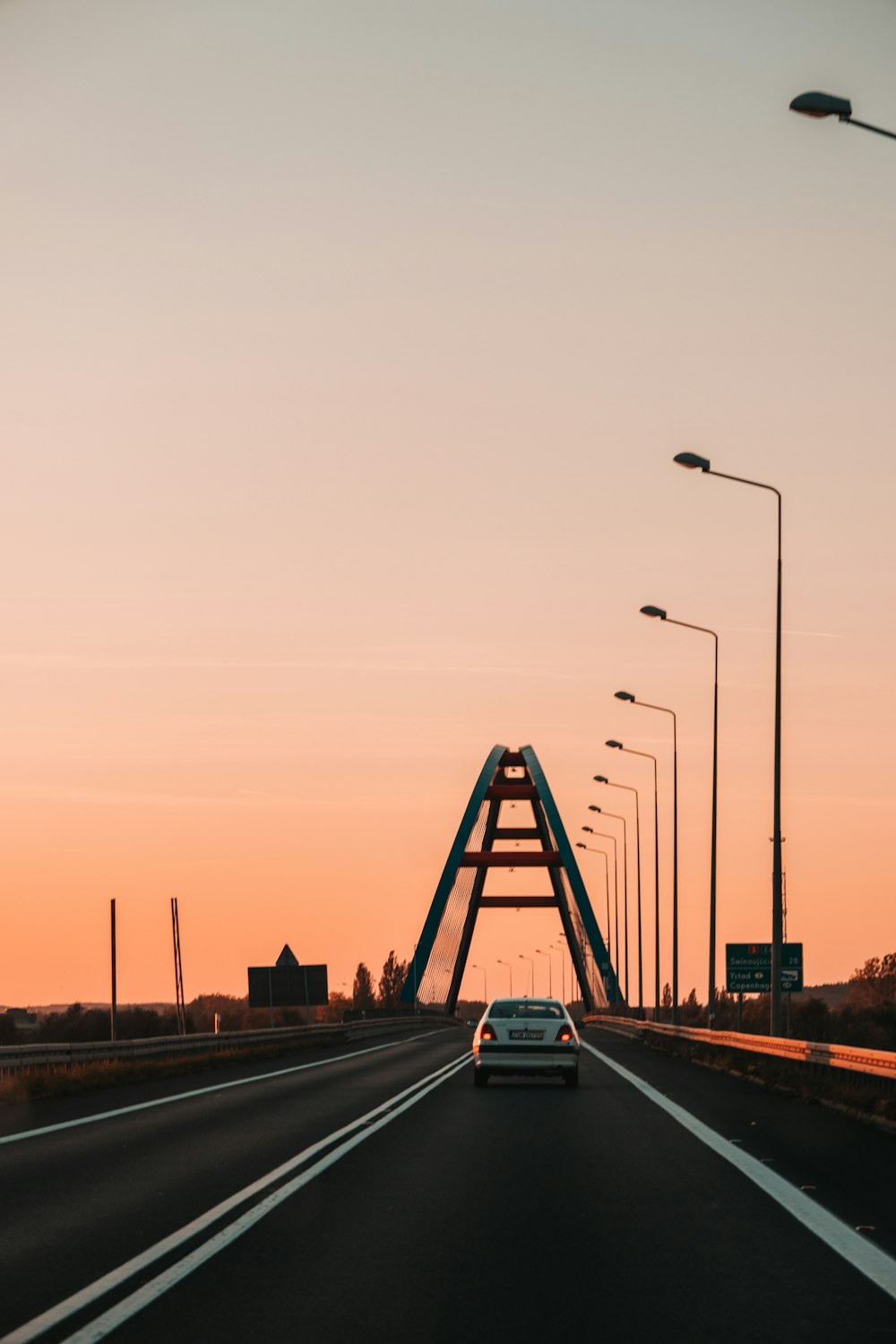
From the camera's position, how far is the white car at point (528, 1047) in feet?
80.3

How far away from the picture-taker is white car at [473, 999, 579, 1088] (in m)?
24.5

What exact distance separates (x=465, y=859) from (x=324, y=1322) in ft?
311

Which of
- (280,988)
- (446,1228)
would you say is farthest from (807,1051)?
(280,988)

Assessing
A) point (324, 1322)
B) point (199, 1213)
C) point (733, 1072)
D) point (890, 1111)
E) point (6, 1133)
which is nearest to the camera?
point (324, 1322)

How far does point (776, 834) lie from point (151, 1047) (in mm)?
13395

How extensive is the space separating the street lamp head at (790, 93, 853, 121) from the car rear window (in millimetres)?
12840

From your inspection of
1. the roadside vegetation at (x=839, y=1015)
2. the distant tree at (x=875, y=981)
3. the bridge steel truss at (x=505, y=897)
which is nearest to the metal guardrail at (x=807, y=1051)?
the roadside vegetation at (x=839, y=1015)

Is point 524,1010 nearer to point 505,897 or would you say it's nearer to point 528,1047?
point 528,1047

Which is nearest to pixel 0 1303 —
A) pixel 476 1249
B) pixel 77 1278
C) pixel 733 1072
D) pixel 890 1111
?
pixel 77 1278

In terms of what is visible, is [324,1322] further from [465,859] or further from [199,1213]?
[465,859]

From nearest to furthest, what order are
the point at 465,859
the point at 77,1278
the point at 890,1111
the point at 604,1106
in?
1. the point at 77,1278
2. the point at 890,1111
3. the point at 604,1106
4. the point at 465,859

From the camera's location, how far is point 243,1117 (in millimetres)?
18562

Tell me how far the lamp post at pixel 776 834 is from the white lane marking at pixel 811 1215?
11592mm

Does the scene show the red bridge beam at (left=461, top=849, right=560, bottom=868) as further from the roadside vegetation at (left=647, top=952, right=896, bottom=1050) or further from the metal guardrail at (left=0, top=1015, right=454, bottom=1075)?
the metal guardrail at (left=0, top=1015, right=454, bottom=1075)
